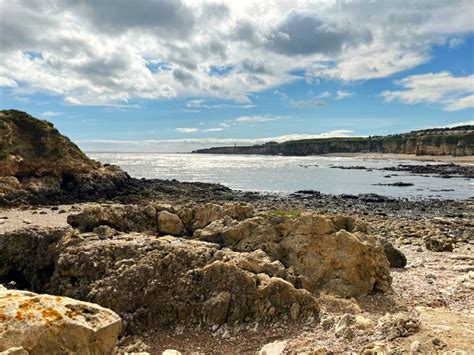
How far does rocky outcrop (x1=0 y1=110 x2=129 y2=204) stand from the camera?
34219 mm

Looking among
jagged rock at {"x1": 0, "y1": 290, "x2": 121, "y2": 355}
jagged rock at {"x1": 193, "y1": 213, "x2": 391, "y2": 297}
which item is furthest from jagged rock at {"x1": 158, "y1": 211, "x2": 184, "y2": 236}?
jagged rock at {"x1": 0, "y1": 290, "x2": 121, "y2": 355}

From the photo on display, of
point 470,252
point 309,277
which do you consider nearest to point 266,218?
point 309,277

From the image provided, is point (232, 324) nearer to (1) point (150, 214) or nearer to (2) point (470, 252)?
(1) point (150, 214)

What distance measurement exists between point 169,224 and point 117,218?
1.79 metres

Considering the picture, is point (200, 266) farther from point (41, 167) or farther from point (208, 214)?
point (41, 167)

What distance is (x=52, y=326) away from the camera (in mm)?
5547

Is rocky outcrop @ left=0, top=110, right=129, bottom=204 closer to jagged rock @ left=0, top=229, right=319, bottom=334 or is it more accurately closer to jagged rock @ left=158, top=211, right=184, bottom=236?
jagged rock @ left=158, top=211, right=184, bottom=236

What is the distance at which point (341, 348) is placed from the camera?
786cm

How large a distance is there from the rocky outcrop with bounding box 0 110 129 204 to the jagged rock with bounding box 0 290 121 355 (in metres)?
29.5

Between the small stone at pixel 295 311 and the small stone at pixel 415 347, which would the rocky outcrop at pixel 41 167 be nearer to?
the small stone at pixel 295 311

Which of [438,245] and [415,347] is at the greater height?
[415,347]

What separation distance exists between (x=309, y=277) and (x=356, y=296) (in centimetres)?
140

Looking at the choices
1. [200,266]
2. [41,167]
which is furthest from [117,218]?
[41,167]

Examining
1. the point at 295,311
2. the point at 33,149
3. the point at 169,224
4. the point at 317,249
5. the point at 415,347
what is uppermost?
the point at 33,149
